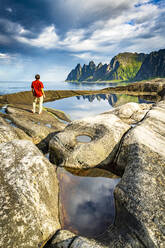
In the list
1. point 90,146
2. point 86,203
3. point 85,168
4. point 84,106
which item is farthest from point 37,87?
point 84,106

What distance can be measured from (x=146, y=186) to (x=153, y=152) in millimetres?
1783

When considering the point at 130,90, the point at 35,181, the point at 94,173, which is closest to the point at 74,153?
the point at 94,173

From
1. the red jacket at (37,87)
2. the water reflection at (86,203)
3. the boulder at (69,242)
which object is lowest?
the water reflection at (86,203)

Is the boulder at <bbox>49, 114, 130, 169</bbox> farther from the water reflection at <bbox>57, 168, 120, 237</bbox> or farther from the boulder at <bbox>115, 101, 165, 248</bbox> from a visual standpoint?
the boulder at <bbox>115, 101, 165, 248</bbox>

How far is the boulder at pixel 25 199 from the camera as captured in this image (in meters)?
3.48

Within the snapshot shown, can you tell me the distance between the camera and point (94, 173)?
278 inches

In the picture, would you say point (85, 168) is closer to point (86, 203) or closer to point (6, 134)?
point (86, 203)

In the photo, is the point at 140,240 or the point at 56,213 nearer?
the point at 140,240

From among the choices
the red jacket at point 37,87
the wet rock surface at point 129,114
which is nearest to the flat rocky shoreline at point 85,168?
the wet rock surface at point 129,114

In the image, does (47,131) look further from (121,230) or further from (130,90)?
(130,90)

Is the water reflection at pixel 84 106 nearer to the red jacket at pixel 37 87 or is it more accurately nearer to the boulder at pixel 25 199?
the red jacket at pixel 37 87

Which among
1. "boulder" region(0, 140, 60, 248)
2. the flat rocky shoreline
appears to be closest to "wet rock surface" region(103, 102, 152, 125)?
the flat rocky shoreline

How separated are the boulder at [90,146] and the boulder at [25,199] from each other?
1956 millimetres

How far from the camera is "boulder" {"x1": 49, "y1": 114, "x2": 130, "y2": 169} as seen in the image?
23.8ft
